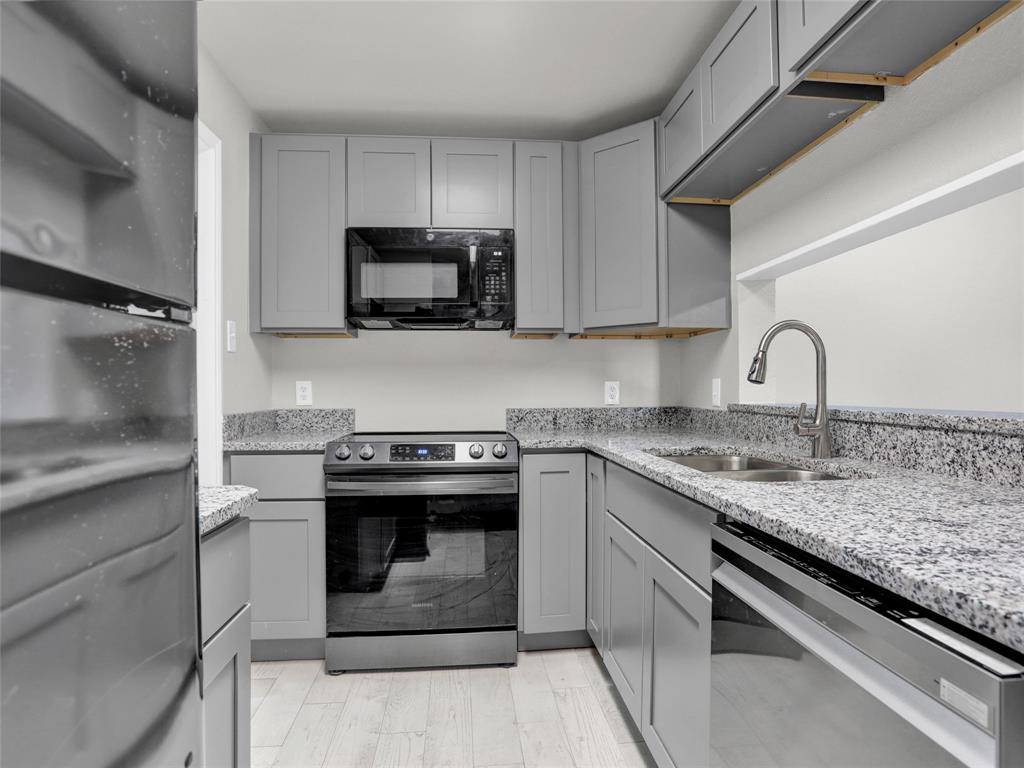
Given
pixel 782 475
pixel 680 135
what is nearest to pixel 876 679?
pixel 782 475

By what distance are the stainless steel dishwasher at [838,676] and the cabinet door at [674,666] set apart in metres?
0.07

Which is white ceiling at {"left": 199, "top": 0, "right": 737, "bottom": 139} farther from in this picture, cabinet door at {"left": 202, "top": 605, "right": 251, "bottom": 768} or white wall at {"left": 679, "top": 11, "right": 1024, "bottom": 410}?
cabinet door at {"left": 202, "top": 605, "right": 251, "bottom": 768}

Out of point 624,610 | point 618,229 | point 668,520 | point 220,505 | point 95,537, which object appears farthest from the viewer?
point 618,229

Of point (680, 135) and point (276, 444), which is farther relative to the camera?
point (276, 444)

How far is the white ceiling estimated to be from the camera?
1808 millimetres

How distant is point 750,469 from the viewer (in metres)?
1.82

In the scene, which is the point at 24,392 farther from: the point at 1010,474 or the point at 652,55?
the point at 652,55

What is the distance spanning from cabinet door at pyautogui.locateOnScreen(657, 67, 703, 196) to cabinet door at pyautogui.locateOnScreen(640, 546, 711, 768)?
1400 millimetres

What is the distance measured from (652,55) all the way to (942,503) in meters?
1.81

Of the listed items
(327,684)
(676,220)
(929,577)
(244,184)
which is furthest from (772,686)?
(244,184)

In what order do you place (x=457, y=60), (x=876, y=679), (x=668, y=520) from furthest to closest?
(x=457, y=60), (x=668, y=520), (x=876, y=679)

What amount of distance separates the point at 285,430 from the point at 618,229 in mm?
1886

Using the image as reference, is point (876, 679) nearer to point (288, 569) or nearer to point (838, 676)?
point (838, 676)

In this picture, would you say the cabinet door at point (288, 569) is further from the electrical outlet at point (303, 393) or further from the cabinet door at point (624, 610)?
the cabinet door at point (624, 610)
